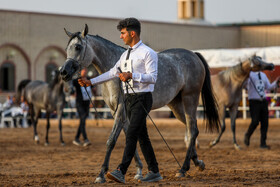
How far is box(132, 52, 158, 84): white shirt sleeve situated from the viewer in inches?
292

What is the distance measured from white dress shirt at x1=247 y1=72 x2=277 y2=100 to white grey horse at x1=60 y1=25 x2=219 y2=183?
3.60m

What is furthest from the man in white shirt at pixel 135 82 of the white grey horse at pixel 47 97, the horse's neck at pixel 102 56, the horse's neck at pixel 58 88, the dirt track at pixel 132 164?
the horse's neck at pixel 58 88

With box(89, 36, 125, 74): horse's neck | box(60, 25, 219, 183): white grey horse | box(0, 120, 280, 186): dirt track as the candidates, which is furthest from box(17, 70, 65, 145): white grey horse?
box(89, 36, 125, 74): horse's neck

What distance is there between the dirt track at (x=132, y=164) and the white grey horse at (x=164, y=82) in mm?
561

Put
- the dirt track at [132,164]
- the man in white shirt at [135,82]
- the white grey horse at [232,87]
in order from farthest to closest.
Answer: the white grey horse at [232,87] → the dirt track at [132,164] → the man in white shirt at [135,82]

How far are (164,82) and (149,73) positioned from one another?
5.82 feet

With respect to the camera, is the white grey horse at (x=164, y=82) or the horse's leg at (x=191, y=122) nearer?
the white grey horse at (x=164, y=82)

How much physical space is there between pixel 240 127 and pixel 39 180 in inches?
572

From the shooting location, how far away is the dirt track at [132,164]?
823cm

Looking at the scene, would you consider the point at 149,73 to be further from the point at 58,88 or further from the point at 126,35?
the point at 58,88

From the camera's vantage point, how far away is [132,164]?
11.1 metres

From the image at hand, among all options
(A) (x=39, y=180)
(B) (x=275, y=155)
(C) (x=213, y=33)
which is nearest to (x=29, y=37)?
(C) (x=213, y=33)

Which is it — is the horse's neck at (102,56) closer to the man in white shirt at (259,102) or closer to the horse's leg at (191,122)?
the horse's leg at (191,122)

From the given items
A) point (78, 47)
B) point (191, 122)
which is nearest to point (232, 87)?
point (191, 122)
